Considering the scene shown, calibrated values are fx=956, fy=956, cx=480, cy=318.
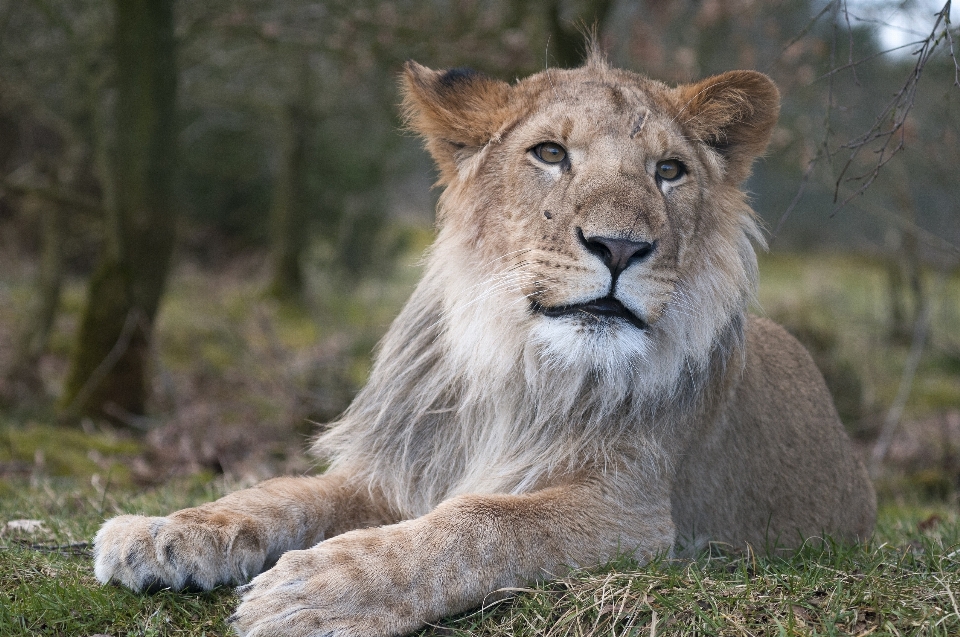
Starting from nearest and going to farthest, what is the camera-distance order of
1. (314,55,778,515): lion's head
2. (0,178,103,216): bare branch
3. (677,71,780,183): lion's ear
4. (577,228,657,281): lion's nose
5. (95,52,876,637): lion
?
(95,52,876,637): lion < (577,228,657,281): lion's nose < (314,55,778,515): lion's head < (677,71,780,183): lion's ear < (0,178,103,216): bare branch

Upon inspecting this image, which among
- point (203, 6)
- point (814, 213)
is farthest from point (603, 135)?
point (814, 213)

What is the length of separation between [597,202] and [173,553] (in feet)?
6.10

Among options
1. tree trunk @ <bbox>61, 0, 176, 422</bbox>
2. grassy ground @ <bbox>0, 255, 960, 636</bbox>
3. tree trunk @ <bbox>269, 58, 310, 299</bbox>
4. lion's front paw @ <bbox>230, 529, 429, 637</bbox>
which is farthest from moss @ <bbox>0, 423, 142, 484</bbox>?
tree trunk @ <bbox>269, 58, 310, 299</bbox>

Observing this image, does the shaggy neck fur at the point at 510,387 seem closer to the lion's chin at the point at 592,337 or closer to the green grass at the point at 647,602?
the lion's chin at the point at 592,337

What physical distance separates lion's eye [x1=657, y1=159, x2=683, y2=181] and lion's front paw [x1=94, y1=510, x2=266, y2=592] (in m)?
2.05

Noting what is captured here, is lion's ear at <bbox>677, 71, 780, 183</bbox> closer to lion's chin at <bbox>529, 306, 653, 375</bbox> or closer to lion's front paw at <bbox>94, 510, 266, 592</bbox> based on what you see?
lion's chin at <bbox>529, 306, 653, 375</bbox>

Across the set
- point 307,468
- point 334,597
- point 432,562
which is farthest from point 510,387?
point 307,468

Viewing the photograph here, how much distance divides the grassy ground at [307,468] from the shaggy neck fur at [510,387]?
0.56 meters

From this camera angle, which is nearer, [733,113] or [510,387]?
[510,387]

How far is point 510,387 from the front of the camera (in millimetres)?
3787

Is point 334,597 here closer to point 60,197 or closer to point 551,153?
point 551,153

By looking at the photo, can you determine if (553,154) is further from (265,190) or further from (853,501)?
(265,190)

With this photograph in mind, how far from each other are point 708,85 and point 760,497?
1813 mm

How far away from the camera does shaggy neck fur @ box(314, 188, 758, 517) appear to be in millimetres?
3584
